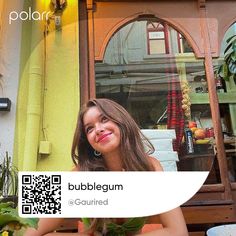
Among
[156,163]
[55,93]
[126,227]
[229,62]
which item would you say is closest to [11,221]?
[126,227]

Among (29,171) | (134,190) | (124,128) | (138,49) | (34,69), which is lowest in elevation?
(134,190)

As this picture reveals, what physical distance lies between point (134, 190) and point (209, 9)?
2.03 metres

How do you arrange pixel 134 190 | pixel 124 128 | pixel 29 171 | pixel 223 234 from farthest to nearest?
pixel 223 234 → pixel 124 128 → pixel 29 171 → pixel 134 190

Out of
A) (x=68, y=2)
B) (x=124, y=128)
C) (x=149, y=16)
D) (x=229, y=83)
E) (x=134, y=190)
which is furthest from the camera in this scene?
(x=229, y=83)

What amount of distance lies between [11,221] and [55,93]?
0.98 metres

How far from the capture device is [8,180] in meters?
1.99

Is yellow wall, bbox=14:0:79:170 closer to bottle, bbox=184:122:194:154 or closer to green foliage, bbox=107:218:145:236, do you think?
green foliage, bbox=107:218:145:236

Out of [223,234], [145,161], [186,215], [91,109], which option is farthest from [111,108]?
[223,234]

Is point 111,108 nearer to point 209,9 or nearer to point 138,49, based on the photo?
point 138,49

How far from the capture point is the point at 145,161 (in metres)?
1.87

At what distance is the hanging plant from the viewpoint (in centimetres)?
271

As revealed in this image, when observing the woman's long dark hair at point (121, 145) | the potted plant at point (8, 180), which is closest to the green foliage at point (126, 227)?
the woman's long dark hair at point (121, 145)

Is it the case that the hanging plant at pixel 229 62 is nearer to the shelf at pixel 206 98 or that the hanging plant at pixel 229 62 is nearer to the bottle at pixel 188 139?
the shelf at pixel 206 98

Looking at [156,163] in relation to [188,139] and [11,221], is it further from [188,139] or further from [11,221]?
[11,221]
